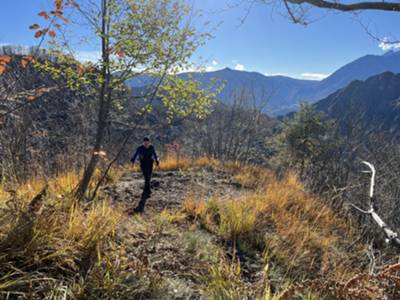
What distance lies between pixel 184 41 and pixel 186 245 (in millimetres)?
3142

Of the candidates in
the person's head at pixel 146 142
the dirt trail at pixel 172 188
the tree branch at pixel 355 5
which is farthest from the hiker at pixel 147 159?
the tree branch at pixel 355 5

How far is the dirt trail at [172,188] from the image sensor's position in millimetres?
6157

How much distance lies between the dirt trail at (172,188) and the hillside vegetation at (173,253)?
113cm

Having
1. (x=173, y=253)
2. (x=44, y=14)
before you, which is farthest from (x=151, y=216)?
(x=44, y=14)

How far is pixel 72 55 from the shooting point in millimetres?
4254

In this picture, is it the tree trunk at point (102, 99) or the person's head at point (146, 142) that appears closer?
the tree trunk at point (102, 99)

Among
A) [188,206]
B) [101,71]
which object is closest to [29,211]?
[101,71]

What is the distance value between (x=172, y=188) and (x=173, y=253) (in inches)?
166

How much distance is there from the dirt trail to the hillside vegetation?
1.13m

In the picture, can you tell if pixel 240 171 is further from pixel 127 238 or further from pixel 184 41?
pixel 127 238

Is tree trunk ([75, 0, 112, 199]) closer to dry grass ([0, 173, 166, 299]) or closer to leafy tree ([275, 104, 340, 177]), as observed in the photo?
dry grass ([0, 173, 166, 299])

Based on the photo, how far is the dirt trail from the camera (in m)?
6.16

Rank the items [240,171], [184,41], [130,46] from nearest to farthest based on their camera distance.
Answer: [130,46] → [184,41] → [240,171]

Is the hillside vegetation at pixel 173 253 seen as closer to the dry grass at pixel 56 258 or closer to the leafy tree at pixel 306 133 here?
the dry grass at pixel 56 258
